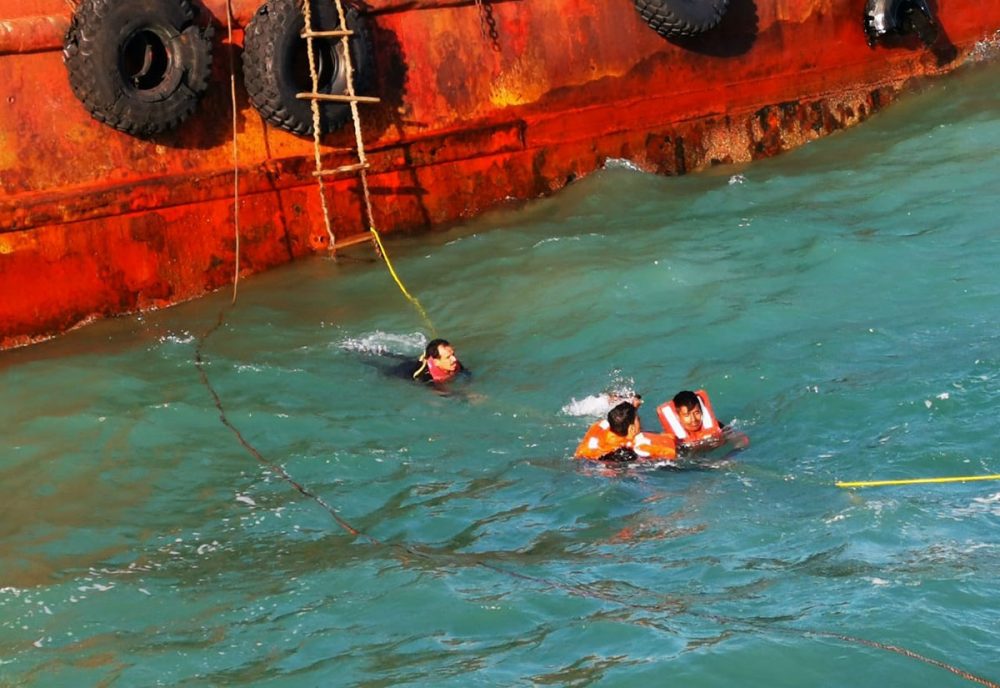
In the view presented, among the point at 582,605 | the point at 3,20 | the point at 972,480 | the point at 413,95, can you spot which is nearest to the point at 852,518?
the point at 972,480

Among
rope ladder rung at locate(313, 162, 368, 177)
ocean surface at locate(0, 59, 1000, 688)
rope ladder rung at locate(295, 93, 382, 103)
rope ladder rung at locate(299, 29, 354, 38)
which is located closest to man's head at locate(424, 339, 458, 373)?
ocean surface at locate(0, 59, 1000, 688)

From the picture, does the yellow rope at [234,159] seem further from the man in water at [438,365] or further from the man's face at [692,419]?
the man's face at [692,419]

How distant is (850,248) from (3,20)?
751 cm

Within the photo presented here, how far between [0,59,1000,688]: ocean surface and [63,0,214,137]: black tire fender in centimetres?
170

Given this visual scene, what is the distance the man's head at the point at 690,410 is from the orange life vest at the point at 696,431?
0.02m

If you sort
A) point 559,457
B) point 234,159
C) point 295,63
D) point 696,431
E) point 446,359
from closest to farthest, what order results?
point 696,431 → point 559,457 → point 446,359 → point 234,159 → point 295,63

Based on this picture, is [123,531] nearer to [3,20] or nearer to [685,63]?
[3,20]

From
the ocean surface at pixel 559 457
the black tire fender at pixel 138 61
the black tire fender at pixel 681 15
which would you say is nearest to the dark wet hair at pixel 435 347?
the ocean surface at pixel 559 457

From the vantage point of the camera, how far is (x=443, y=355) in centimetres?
1095

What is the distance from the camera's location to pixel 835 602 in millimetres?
6777

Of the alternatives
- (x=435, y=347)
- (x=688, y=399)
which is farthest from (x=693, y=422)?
(x=435, y=347)

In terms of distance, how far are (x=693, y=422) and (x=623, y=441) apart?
53 centimetres

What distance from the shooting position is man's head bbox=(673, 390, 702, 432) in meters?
9.69

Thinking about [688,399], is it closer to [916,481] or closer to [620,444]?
[620,444]
